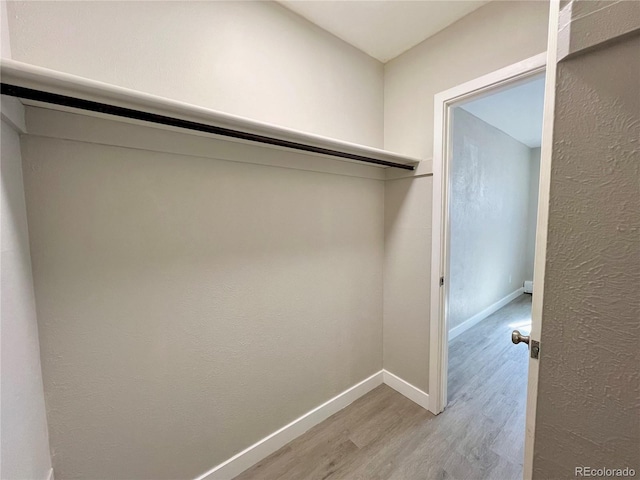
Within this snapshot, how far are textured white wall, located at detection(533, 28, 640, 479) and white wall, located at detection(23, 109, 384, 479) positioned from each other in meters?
1.19

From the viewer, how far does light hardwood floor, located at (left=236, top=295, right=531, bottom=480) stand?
4.67 ft

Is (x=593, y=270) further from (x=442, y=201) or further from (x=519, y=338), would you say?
(x=442, y=201)

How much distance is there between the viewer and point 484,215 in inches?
135

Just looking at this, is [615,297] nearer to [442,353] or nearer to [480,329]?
[442,353]

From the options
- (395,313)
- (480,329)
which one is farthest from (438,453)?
(480,329)

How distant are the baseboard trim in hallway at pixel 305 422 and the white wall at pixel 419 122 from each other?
0.10 m

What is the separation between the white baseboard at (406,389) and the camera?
1896 millimetres

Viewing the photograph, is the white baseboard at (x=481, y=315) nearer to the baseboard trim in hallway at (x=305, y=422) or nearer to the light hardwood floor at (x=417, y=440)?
the light hardwood floor at (x=417, y=440)

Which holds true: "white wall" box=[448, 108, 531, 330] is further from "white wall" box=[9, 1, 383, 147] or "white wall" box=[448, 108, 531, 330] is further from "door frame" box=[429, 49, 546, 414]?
"white wall" box=[9, 1, 383, 147]

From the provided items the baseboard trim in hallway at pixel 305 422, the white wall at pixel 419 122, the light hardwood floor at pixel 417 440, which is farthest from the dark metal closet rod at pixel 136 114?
the light hardwood floor at pixel 417 440

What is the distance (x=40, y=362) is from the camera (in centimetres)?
93

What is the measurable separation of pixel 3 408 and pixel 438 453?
195 centimetres

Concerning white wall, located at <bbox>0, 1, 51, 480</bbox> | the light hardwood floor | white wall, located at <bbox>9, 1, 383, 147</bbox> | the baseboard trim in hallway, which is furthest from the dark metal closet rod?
the light hardwood floor

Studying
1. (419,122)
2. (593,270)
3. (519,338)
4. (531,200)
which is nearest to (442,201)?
(419,122)
